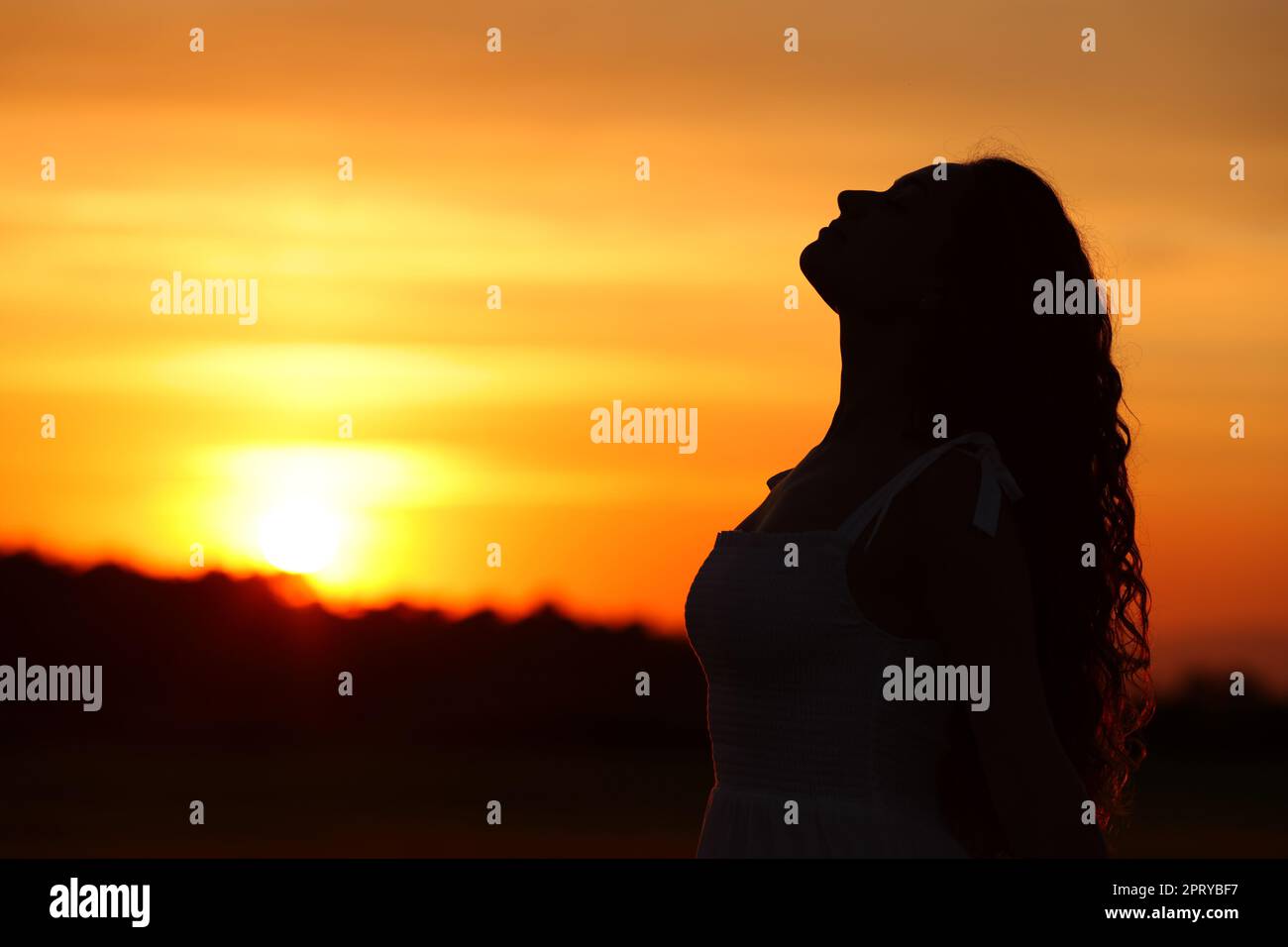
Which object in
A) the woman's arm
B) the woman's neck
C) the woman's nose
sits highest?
the woman's nose

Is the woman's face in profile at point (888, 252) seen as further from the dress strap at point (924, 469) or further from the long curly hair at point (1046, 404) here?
the dress strap at point (924, 469)

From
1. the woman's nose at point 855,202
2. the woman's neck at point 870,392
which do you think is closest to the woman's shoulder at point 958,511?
the woman's neck at point 870,392

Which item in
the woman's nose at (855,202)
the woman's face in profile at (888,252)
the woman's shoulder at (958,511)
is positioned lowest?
the woman's shoulder at (958,511)

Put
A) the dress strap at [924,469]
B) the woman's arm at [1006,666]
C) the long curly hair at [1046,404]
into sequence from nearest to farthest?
the woman's arm at [1006,666] < the dress strap at [924,469] < the long curly hair at [1046,404]

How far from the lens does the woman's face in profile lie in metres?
3.34

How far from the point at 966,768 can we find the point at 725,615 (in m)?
0.62

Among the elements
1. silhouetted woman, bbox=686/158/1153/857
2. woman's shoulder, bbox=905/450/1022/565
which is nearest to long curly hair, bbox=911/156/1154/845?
silhouetted woman, bbox=686/158/1153/857

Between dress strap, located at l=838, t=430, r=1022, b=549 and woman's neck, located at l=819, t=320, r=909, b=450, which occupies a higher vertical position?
woman's neck, located at l=819, t=320, r=909, b=450

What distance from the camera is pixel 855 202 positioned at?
11.3ft

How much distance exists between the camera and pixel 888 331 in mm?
3377

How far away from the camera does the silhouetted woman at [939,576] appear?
9.24ft

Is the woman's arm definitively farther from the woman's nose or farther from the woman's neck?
the woman's nose
